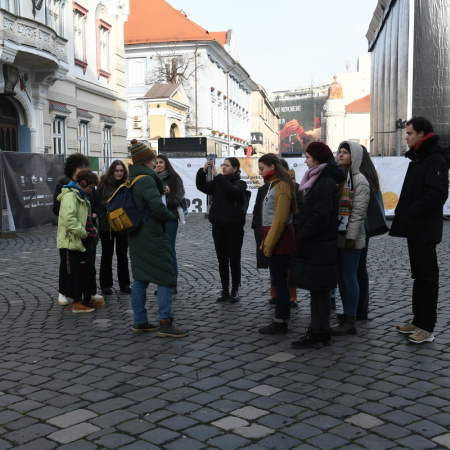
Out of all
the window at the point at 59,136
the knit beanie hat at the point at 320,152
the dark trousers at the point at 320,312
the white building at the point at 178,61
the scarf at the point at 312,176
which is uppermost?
the white building at the point at 178,61

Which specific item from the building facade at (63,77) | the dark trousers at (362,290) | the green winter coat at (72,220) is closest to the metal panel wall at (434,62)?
the building facade at (63,77)

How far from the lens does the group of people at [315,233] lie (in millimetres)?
5250

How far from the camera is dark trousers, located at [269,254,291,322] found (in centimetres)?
584

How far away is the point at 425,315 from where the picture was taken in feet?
17.8

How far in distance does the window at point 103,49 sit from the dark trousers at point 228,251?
794 inches

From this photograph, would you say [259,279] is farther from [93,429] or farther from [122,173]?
[93,429]

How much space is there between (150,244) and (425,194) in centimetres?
240

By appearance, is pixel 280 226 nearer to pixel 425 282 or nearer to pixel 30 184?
pixel 425 282

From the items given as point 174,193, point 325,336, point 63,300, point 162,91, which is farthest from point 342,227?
point 162,91

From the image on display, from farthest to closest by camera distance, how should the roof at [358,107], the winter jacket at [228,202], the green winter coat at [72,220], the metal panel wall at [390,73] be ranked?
the roof at [358,107], the metal panel wall at [390,73], the winter jacket at [228,202], the green winter coat at [72,220]

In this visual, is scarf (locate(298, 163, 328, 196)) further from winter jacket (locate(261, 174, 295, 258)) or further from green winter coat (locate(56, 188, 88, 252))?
green winter coat (locate(56, 188, 88, 252))

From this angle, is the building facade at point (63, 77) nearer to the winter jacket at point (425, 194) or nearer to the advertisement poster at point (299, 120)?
the winter jacket at point (425, 194)

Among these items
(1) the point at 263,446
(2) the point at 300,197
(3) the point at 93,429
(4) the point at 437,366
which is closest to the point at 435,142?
(4) the point at 437,366

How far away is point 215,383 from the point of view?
4520 millimetres
